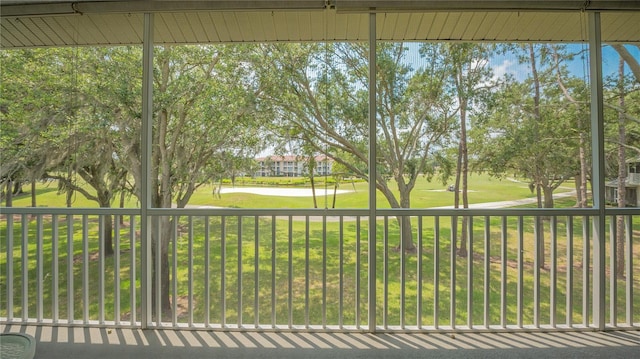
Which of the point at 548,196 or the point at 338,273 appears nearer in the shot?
the point at 548,196

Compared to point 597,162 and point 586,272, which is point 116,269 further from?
point 597,162

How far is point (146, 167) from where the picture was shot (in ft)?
→ 6.38

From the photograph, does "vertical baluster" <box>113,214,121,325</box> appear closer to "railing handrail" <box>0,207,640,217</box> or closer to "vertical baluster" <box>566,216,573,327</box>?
"railing handrail" <box>0,207,640,217</box>

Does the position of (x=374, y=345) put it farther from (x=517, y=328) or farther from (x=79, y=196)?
(x=79, y=196)

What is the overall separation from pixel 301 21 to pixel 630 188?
291 cm

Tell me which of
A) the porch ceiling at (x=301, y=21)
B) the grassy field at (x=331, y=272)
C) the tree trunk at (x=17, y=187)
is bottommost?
the grassy field at (x=331, y=272)

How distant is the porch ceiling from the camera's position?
74.8 inches

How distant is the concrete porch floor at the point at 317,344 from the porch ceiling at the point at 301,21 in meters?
2.21

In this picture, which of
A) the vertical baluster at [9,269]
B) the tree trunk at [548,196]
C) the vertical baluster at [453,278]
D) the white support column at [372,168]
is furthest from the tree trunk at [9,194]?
the tree trunk at [548,196]

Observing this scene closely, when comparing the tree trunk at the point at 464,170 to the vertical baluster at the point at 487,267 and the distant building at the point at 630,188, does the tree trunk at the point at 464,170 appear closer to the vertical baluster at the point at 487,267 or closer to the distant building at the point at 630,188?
the vertical baluster at the point at 487,267

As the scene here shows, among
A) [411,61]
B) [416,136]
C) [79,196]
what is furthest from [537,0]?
[79,196]

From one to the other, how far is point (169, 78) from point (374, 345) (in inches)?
126

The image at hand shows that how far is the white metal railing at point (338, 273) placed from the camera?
200cm

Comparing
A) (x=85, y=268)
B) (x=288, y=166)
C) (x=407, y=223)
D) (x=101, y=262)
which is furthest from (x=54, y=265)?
(x=407, y=223)
